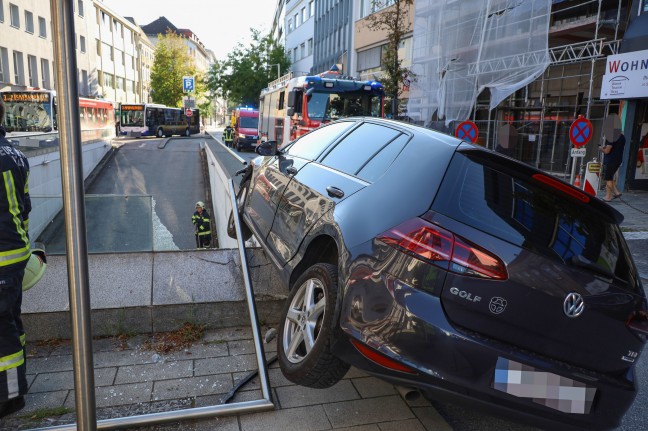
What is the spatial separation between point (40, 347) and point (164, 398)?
1209 millimetres

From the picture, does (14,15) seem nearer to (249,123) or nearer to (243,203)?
(249,123)

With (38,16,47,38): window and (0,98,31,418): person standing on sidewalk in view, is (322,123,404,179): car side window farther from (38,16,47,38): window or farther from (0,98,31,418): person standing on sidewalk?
(38,16,47,38): window

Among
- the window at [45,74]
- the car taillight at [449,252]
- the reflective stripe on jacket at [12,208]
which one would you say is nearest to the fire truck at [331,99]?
the reflective stripe on jacket at [12,208]

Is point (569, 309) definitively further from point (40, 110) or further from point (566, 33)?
point (40, 110)

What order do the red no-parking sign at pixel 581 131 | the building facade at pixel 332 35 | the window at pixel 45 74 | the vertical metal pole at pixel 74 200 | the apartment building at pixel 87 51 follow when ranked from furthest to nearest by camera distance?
the window at pixel 45 74, the apartment building at pixel 87 51, the building facade at pixel 332 35, the red no-parking sign at pixel 581 131, the vertical metal pole at pixel 74 200

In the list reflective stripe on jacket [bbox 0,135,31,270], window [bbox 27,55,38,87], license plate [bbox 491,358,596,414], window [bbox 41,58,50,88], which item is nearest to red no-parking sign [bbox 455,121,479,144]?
license plate [bbox 491,358,596,414]

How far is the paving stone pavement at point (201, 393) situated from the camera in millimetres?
2809

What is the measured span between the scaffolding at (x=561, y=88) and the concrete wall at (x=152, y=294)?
1227 centimetres

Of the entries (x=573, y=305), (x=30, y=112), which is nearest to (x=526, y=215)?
(x=573, y=305)

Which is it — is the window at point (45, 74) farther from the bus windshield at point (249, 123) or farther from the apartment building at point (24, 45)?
the bus windshield at point (249, 123)

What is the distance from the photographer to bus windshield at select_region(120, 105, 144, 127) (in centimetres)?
4631

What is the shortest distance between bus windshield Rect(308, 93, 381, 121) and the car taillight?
13.4 metres

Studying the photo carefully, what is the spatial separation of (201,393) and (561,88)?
1751 centimetres

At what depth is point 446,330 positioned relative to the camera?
7.35 ft
